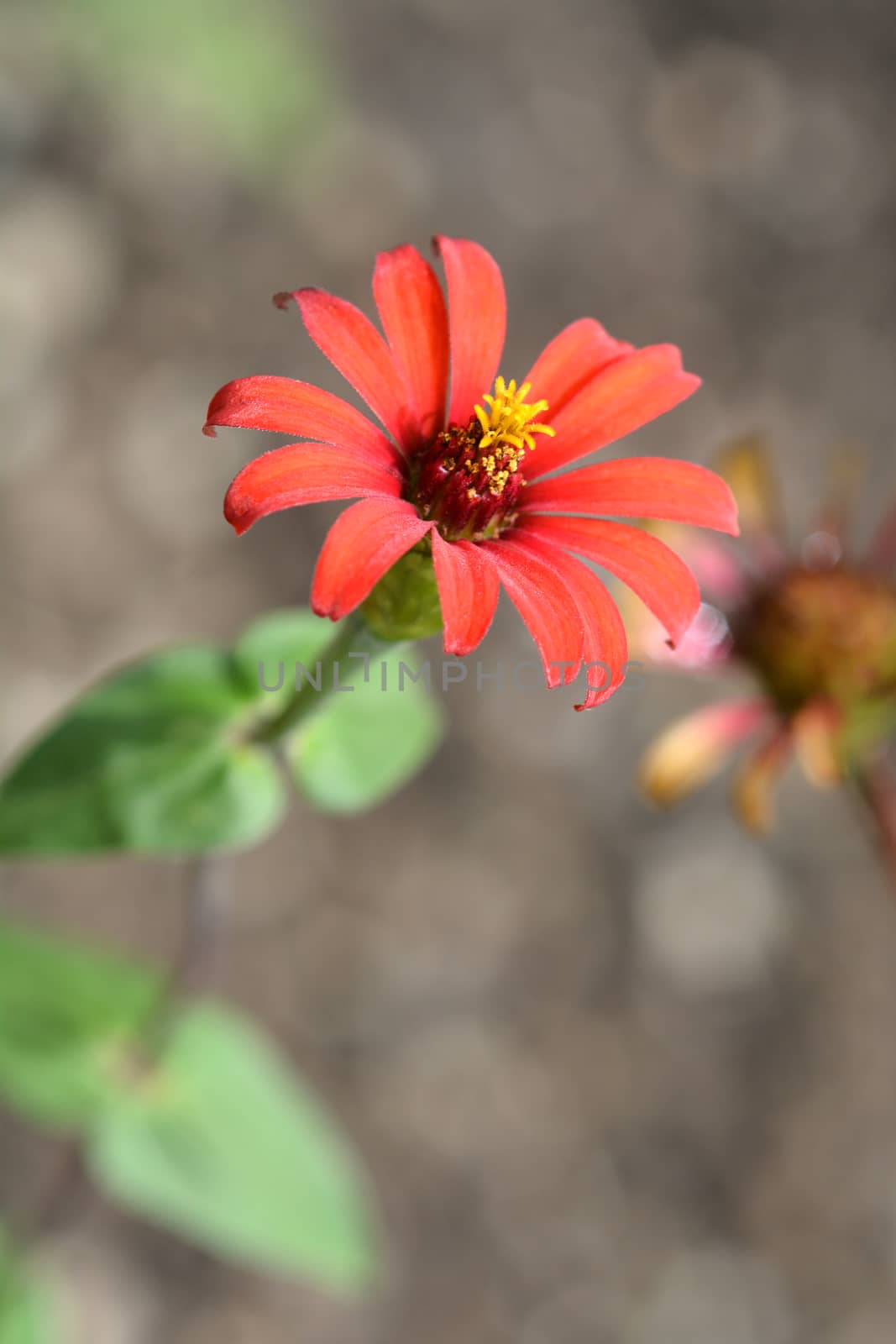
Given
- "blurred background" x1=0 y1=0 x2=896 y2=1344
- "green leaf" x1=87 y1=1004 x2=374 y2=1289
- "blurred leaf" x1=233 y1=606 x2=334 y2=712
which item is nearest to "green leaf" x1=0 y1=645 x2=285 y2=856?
"blurred leaf" x1=233 y1=606 x2=334 y2=712

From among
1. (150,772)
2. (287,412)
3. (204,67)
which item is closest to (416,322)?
(287,412)

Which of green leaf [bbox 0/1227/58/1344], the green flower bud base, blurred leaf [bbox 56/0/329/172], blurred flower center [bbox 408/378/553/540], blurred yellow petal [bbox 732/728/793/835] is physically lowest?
green leaf [bbox 0/1227/58/1344]

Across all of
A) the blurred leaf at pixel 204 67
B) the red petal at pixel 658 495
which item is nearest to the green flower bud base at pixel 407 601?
the red petal at pixel 658 495

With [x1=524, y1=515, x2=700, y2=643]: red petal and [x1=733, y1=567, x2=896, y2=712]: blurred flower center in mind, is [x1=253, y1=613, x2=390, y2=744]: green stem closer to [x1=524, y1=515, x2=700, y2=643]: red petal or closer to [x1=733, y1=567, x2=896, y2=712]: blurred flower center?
[x1=524, y1=515, x2=700, y2=643]: red petal

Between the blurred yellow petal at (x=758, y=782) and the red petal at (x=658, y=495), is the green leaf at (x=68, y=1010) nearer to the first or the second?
the blurred yellow petal at (x=758, y=782)

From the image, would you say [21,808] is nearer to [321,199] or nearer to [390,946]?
[390,946]

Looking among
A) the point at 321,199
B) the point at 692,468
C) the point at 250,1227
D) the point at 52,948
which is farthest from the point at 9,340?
the point at 692,468
